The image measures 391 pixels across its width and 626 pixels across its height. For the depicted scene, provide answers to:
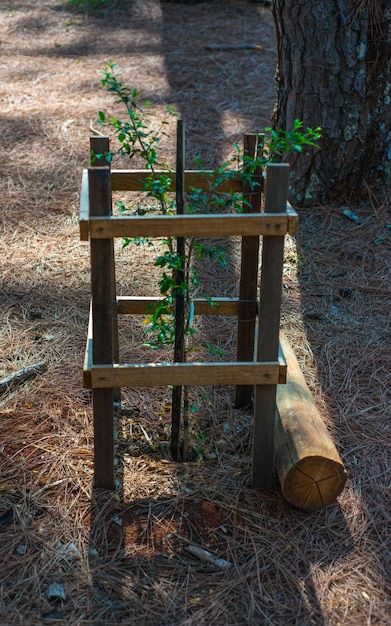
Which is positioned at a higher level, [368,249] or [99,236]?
[99,236]

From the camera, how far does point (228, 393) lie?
3.76m

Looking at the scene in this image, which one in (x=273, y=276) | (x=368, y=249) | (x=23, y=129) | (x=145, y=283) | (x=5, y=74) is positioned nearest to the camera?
(x=273, y=276)

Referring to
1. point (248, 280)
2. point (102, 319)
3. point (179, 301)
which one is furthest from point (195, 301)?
point (102, 319)

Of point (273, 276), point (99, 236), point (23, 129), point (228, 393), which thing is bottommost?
point (228, 393)

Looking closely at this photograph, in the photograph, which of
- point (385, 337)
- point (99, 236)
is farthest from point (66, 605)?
point (385, 337)

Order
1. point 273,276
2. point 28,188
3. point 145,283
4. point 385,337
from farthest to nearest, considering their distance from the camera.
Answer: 1. point 28,188
2. point 145,283
3. point 385,337
4. point 273,276

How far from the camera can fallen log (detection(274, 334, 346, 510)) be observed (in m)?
2.82

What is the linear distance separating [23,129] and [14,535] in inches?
206

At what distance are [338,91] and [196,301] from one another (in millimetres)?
2742

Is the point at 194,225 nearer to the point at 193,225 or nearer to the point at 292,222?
the point at 193,225

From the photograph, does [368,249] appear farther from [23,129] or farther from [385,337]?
[23,129]

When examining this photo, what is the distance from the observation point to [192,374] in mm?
2805

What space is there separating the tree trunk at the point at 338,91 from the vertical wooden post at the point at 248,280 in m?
2.43

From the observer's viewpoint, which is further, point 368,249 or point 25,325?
point 368,249
